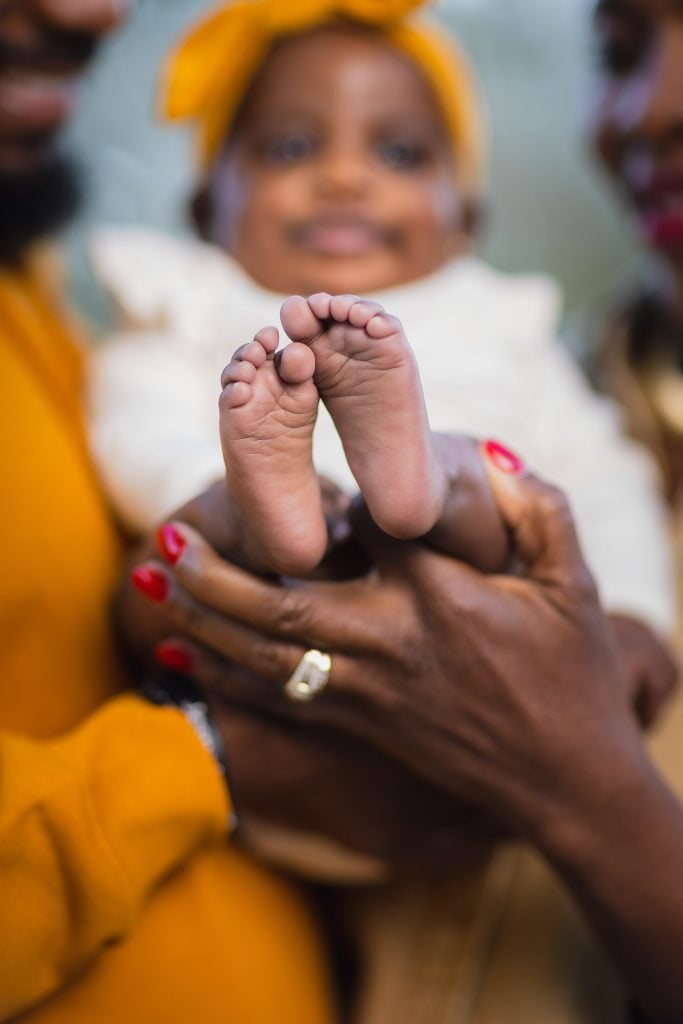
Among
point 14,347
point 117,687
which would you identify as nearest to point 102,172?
point 14,347

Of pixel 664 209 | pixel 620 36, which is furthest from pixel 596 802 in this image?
pixel 620 36

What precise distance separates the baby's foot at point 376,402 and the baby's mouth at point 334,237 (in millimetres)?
397

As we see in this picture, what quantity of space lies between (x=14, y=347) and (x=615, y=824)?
61 centimetres

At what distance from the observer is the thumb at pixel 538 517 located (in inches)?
23.4

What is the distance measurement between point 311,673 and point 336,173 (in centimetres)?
51

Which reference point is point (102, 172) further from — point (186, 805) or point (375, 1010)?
point (375, 1010)

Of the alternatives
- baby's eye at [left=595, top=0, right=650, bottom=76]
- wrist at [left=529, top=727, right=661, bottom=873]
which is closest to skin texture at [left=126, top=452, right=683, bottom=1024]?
wrist at [left=529, top=727, right=661, bottom=873]

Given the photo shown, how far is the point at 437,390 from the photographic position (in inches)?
27.2

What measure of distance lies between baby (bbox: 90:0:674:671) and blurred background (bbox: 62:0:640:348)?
129 millimetres

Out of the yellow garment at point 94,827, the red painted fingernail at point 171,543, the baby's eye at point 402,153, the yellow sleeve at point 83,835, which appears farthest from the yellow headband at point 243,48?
the yellow sleeve at point 83,835

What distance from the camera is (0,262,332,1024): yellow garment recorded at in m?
0.55

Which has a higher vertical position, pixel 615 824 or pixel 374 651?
pixel 374 651

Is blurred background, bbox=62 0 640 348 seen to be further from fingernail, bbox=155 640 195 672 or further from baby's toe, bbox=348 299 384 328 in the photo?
baby's toe, bbox=348 299 384 328

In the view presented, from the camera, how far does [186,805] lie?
608 mm
